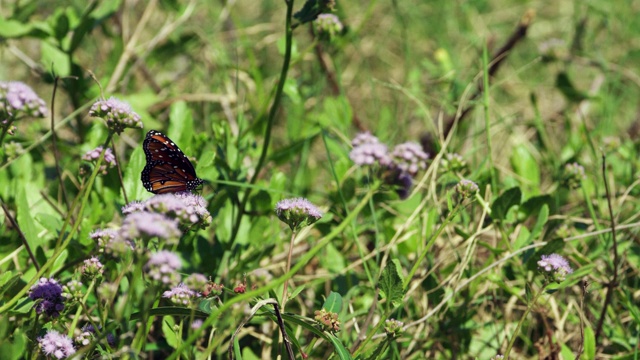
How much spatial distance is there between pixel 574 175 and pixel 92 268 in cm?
200

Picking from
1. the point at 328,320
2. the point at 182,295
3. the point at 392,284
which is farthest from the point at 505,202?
the point at 182,295

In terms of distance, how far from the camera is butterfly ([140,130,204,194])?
97.3 inches

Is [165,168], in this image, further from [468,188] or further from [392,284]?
[468,188]

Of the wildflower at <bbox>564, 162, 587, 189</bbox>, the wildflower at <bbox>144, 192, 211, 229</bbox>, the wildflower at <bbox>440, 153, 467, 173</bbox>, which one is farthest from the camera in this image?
the wildflower at <bbox>564, 162, 587, 189</bbox>

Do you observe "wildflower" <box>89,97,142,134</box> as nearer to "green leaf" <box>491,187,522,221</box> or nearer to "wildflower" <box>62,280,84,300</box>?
"wildflower" <box>62,280,84,300</box>

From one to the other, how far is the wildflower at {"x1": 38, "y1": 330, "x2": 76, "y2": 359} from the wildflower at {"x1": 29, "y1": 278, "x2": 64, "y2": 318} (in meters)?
0.09

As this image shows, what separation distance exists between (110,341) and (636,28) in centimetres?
454

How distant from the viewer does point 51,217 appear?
8.31 ft

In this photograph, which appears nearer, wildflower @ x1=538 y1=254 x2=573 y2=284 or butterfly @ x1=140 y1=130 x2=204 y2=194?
wildflower @ x1=538 y1=254 x2=573 y2=284

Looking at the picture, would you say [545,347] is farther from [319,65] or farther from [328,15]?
[319,65]

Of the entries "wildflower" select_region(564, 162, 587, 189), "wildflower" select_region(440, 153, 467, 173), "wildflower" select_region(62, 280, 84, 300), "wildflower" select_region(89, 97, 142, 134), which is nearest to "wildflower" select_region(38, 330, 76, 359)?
"wildflower" select_region(62, 280, 84, 300)

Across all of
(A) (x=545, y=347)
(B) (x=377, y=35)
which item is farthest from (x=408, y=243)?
(B) (x=377, y=35)

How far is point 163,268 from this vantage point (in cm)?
161

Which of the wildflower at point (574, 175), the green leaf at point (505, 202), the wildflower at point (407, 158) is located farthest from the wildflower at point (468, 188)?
the wildflower at point (574, 175)
